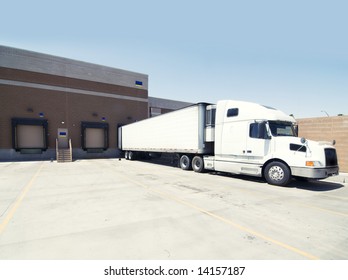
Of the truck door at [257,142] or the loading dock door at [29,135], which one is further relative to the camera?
the loading dock door at [29,135]

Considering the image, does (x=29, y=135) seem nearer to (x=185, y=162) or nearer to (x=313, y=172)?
(x=185, y=162)

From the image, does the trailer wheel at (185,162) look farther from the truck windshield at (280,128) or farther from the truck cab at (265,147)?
the truck windshield at (280,128)

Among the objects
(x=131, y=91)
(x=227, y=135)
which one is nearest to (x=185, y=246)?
(x=227, y=135)

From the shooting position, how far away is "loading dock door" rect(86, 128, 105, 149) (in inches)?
1040

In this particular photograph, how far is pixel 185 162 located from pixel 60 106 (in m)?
19.6

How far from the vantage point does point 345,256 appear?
128 inches

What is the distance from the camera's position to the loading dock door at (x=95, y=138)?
2642 cm

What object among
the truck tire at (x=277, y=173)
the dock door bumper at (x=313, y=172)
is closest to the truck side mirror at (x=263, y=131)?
the truck tire at (x=277, y=173)

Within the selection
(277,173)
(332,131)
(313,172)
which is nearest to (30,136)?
(277,173)

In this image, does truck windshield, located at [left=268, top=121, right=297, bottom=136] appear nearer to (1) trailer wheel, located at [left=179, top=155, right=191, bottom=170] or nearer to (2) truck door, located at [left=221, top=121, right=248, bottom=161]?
(2) truck door, located at [left=221, top=121, right=248, bottom=161]

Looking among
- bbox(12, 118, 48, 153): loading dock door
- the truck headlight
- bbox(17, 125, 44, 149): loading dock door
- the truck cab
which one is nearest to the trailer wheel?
the truck cab

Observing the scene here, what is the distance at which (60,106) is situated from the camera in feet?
79.9

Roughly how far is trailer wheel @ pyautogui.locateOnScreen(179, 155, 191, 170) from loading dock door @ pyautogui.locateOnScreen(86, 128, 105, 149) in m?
17.1
